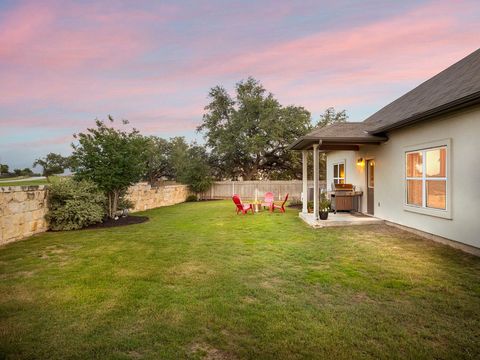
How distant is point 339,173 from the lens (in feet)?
46.9

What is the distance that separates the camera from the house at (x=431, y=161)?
613 cm

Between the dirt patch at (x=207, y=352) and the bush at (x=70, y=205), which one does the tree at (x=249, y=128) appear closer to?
the bush at (x=70, y=205)

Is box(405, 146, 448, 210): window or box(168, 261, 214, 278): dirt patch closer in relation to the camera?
box(168, 261, 214, 278): dirt patch

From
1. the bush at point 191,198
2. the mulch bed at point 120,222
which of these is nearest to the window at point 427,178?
the mulch bed at point 120,222

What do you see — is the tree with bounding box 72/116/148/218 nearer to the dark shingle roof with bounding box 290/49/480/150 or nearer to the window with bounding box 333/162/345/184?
the dark shingle roof with bounding box 290/49/480/150

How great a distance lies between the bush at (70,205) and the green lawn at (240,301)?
8.23 ft

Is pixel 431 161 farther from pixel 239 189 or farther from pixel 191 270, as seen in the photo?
pixel 239 189

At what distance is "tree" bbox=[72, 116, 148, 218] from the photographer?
10.9 m

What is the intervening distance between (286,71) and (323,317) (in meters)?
14.9

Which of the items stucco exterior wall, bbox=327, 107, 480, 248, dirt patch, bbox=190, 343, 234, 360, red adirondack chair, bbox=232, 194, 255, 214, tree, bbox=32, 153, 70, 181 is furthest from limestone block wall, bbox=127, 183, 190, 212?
dirt patch, bbox=190, 343, 234, 360

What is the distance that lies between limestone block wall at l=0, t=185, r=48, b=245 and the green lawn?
2.80 feet

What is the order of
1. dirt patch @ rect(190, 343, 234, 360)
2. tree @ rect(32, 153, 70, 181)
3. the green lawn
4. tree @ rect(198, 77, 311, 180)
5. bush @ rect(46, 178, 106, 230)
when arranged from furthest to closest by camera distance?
tree @ rect(198, 77, 311, 180), tree @ rect(32, 153, 70, 181), bush @ rect(46, 178, 106, 230), the green lawn, dirt patch @ rect(190, 343, 234, 360)

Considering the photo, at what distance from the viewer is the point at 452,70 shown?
9.44m

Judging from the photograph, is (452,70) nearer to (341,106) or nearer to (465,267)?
(465,267)
